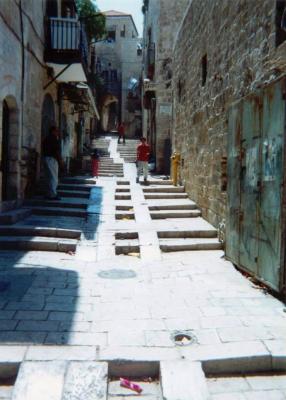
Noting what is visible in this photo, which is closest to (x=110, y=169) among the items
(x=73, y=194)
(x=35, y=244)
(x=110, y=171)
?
(x=110, y=171)

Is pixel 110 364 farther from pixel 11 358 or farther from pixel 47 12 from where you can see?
pixel 47 12

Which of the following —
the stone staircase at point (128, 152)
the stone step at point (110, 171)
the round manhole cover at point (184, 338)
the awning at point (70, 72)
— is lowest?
the round manhole cover at point (184, 338)

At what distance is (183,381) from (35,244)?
14.4ft

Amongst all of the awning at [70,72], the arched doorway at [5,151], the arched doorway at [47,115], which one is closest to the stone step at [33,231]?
the arched doorway at [5,151]

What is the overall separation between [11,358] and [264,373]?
185 cm

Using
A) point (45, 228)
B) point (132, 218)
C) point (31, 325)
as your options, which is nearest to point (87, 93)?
point (132, 218)

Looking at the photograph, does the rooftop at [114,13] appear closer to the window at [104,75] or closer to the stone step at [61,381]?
the window at [104,75]

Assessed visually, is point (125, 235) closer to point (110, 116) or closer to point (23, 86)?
point (23, 86)

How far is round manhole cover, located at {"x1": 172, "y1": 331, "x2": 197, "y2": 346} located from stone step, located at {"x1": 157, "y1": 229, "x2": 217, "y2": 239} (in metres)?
3.98

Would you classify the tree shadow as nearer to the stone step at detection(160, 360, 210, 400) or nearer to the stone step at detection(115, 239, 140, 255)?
the stone step at detection(160, 360, 210, 400)

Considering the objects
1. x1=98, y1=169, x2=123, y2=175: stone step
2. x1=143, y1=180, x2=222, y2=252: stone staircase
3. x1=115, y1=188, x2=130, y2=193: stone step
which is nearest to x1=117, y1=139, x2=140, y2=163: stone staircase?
x1=98, y1=169, x2=123, y2=175: stone step

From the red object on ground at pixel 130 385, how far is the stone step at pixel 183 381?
0.17m

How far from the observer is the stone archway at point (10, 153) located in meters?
8.77

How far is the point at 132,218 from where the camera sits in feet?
29.3
